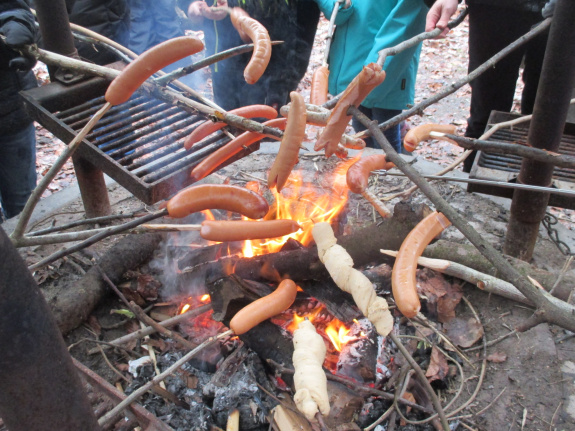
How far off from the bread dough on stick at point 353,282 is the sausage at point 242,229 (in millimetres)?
257

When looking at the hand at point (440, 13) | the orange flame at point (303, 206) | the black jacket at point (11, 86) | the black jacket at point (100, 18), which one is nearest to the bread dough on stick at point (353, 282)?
the orange flame at point (303, 206)

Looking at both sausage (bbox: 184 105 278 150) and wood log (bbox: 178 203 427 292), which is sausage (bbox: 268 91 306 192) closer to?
sausage (bbox: 184 105 278 150)

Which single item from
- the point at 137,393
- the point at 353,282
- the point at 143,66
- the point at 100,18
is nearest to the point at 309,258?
the point at 353,282

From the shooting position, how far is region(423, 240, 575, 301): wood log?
8.75 feet

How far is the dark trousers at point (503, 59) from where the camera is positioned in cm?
414

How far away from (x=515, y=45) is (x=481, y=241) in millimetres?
1578

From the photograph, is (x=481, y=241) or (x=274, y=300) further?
(x=274, y=300)

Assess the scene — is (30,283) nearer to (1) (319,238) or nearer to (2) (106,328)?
(1) (319,238)

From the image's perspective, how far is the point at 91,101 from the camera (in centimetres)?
304

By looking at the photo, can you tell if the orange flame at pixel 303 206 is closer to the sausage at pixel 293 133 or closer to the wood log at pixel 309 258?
the wood log at pixel 309 258

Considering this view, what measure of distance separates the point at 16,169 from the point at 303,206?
3.11 meters

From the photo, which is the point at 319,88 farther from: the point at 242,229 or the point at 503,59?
the point at 503,59

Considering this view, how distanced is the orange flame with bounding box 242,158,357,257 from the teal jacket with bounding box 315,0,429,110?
1080 millimetres

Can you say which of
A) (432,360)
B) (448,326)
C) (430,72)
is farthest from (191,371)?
(430,72)
